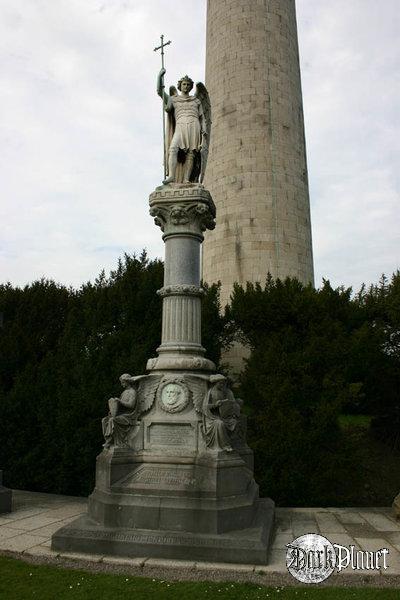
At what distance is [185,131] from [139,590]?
6071mm

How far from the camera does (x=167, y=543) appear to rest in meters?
5.52

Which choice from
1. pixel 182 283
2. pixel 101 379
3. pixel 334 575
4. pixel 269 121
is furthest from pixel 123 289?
pixel 269 121

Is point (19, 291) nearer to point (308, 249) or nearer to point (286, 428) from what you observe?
point (286, 428)

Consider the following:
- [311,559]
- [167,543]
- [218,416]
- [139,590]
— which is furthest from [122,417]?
[311,559]

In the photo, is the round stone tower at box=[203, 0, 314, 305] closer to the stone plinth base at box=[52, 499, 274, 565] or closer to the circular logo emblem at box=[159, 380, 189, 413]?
the circular logo emblem at box=[159, 380, 189, 413]

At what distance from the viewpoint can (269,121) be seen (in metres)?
18.9

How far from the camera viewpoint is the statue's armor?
25.5 ft

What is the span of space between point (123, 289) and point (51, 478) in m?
4.49

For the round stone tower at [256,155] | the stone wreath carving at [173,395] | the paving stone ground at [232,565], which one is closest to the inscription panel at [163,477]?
the stone wreath carving at [173,395]

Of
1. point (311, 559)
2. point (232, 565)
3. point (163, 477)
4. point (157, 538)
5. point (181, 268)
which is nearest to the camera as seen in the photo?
point (232, 565)

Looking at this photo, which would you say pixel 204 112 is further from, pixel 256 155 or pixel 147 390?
pixel 256 155

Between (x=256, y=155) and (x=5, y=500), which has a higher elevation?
(x=256, y=155)

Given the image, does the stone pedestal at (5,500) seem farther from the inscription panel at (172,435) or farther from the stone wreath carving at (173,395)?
the stone wreath carving at (173,395)

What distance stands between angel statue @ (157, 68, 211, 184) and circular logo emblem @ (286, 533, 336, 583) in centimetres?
514
